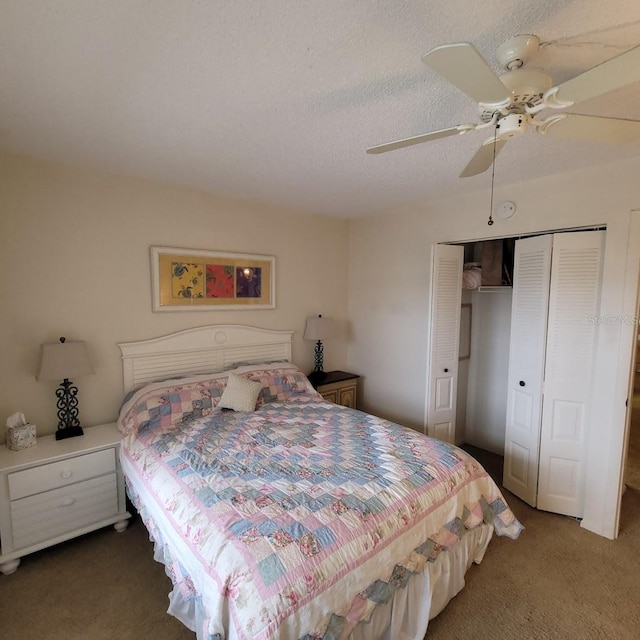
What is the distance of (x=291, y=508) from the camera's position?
1.56m

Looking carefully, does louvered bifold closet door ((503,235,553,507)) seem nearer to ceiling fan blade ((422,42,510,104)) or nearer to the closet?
the closet

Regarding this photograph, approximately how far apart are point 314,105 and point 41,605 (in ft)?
9.40

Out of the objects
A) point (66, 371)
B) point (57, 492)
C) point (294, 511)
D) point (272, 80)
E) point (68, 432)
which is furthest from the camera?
point (68, 432)

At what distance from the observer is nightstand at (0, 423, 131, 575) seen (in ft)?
6.72

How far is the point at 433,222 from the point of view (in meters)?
3.35

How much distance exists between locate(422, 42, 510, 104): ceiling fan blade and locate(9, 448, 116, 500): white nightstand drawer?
2687 mm

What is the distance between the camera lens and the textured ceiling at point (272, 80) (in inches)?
43.3

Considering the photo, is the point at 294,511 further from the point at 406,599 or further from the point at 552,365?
the point at 552,365

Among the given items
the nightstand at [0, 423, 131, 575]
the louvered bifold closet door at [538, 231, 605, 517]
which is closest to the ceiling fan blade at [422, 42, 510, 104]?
Answer: the louvered bifold closet door at [538, 231, 605, 517]

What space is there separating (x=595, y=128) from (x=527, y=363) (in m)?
1.88

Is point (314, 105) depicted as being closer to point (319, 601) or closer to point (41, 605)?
point (319, 601)

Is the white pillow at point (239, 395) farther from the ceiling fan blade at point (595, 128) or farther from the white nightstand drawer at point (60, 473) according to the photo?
the ceiling fan blade at point (595, 128)

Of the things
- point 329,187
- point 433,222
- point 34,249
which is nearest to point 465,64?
point 329,187

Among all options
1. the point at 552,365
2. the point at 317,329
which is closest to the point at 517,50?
the point at 552,365
